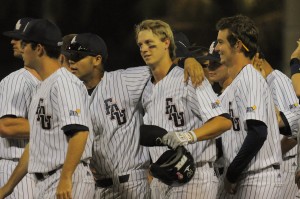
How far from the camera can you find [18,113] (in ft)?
25.5

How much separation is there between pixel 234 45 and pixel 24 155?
157 centimetres

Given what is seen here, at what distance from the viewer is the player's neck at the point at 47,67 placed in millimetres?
6956

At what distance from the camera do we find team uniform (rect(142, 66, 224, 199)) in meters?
6.96

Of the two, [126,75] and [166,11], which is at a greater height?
[166,11]

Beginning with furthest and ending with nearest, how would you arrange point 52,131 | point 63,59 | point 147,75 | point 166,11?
1. point 166,11
2. point 63,59
3. point 147,75
4. point 52,131

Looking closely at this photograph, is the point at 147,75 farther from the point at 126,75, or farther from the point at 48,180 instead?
the point at 48,180

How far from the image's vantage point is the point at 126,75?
299 inches

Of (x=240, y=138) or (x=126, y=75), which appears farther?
(x=126, y=75)

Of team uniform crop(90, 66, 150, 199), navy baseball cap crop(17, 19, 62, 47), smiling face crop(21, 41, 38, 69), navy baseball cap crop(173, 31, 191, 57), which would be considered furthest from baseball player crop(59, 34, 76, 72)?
navy baseball cap crop(173, 31, 191, 57)

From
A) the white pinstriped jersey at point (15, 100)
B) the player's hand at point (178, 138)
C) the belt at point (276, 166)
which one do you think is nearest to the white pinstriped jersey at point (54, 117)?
the player's hand at point (178, 138)

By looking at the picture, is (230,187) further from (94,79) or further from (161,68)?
(94,79)

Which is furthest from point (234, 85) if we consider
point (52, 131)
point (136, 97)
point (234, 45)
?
point (52, 131)

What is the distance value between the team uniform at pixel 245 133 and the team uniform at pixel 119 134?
753mm

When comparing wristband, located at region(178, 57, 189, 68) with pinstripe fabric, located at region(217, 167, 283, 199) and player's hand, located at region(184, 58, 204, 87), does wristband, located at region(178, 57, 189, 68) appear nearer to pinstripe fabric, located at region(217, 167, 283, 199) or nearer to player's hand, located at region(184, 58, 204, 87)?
player's hand, located at region(184, 58, 204, 87)
